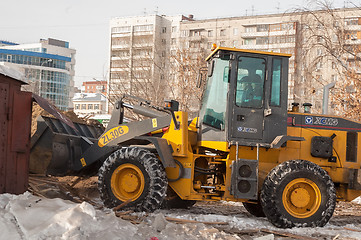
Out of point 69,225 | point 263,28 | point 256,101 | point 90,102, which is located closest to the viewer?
point 69,225

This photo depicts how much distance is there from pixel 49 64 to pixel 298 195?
117 m

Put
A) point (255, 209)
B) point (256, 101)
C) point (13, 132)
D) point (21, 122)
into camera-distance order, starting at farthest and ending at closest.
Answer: point (255, 209), point (256, 101), point (21, 122), point (13, 132)

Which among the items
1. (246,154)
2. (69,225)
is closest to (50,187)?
(246,154)

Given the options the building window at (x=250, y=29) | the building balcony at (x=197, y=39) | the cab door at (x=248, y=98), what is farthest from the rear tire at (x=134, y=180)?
the building window at (x=250, y=29)

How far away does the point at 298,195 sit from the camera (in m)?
8.66

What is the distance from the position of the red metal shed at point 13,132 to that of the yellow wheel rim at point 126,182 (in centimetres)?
156

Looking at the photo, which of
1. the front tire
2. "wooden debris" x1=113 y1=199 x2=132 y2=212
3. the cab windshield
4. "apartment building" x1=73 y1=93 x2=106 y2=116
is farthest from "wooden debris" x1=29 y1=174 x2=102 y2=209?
"apartment building" x1=73 y1=93 x2=106 y2=116

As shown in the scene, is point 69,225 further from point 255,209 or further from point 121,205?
point 255,209

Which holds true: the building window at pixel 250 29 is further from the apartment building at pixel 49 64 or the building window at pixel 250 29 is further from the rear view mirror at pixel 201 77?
the rear view mirror at pixel 201 77

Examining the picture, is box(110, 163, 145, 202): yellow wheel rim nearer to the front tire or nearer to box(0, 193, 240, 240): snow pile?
box(0, 193, 240, 240): snow pile

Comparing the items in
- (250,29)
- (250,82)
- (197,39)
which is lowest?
(250,82)

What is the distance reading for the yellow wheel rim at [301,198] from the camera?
28.2 feet

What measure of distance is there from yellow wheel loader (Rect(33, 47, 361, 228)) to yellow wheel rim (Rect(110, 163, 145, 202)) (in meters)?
0.02

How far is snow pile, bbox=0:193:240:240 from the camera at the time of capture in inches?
231
